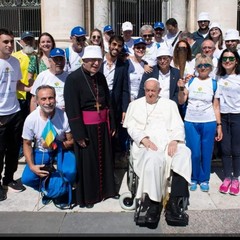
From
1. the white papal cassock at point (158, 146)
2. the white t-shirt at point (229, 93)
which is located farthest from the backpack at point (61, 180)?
the white t-shirt at point (229, 93)

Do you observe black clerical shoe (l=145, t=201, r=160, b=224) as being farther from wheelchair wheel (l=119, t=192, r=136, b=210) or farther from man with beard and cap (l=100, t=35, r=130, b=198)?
man with beard and cap (l=100, t=35, r=130, b=198)

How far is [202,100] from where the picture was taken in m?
4.94

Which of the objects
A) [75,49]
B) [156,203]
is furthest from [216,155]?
[75,49]

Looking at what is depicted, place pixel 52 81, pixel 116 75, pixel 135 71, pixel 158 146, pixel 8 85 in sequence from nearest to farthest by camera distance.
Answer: pixel 158 146
pixel 8 85
pixel 52 81
pixel 116 75
pixel 135 71

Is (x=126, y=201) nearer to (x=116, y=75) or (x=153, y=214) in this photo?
(x=153, y=214)

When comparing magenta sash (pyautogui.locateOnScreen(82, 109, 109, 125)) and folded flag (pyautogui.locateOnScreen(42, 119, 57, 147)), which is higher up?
magenta sash (pyautogui.locateOnScreen(82, 109, 109, 125))

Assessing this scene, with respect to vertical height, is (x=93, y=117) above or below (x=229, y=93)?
below

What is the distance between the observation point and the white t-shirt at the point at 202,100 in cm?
493

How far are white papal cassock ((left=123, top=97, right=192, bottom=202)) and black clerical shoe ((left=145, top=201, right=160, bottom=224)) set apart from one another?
0.10m

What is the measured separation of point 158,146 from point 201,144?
875 mm

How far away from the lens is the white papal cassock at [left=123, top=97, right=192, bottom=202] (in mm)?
4059

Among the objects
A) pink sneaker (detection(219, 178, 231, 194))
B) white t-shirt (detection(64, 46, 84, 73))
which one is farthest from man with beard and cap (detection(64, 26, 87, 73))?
pink sneaker (detection(219, 178, 231, 194))

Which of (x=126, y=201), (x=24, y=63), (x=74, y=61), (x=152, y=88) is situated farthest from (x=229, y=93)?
(x=24, y=63)

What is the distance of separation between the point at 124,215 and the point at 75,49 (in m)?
2.58
